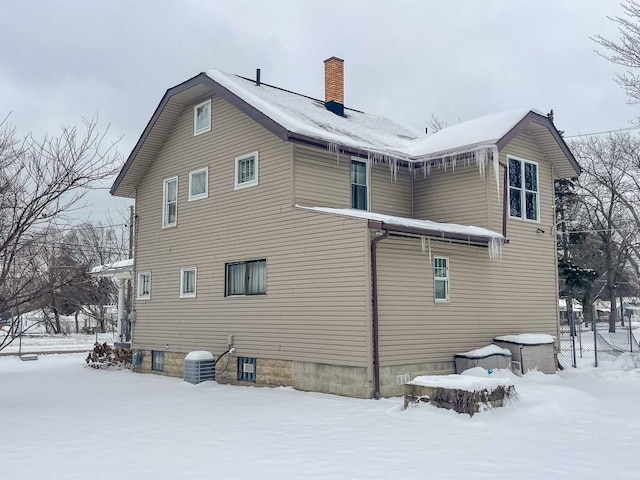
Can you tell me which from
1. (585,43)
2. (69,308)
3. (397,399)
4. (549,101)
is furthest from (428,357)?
(69,308)

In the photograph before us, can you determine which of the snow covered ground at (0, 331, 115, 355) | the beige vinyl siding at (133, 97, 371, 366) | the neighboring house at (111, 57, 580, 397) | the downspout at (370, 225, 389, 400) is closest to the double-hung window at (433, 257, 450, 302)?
the neighboring house at (111, 57, 580, 397)

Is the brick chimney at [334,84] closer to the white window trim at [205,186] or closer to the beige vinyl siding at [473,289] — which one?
the beige vinyl siding at [473,289]

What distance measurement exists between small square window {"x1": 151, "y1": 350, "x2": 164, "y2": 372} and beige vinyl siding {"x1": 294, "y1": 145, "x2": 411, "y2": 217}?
7273mm

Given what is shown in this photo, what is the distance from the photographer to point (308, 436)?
817 centimetres

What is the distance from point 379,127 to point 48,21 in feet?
32.0

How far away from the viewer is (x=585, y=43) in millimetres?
12547

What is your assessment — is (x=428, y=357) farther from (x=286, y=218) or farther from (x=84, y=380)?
(x=84, y=380)

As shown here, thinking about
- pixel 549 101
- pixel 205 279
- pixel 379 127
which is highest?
pixel 549 101

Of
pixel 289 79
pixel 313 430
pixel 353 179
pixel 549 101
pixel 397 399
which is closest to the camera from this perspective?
pixel 313 430

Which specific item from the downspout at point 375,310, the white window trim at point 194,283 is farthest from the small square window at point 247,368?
the downspout at point 375,310

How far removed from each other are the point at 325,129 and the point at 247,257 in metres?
3.72

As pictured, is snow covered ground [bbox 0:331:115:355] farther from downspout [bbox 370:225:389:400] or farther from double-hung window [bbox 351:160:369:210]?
downspout [bbox 370:225:389:400]

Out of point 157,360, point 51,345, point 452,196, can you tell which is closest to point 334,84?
point 452,196

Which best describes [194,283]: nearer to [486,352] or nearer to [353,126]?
[353,126]
